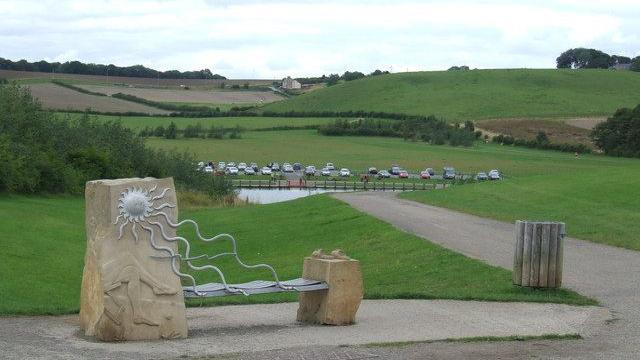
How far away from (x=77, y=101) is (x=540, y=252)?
11504cm

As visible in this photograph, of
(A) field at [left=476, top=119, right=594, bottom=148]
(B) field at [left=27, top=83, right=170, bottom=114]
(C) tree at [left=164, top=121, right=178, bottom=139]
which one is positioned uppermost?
(B) field at [left=27, top=83, right=170, bottom=114]

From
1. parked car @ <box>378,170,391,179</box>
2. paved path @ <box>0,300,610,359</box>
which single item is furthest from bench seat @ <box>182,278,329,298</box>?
parked car @ <box>378,170,391,179</box>

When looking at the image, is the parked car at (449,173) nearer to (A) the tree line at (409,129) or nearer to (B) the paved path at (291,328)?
(A) the tree line at (409,129)

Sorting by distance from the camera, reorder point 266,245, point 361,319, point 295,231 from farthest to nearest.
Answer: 1. point 295,231
2. point 266,245
3. point 361,319

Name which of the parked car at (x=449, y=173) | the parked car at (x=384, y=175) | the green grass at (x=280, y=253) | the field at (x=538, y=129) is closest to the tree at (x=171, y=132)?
the parked car at (x=384, y=175)

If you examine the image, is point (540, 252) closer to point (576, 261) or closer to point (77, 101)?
point (576, 261)

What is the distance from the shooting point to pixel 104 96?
14600 cm

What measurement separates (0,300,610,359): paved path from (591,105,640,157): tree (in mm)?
91466

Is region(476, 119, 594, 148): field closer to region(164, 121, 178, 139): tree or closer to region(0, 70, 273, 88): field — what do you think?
region(164, 121, 178, 139): tree

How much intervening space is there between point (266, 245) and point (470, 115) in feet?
370

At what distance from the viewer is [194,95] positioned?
170 metres

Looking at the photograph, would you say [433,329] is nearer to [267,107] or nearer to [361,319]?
[361,319]

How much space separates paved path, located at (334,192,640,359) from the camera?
1417 cm

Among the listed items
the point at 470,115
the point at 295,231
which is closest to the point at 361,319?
the point at 295,231
